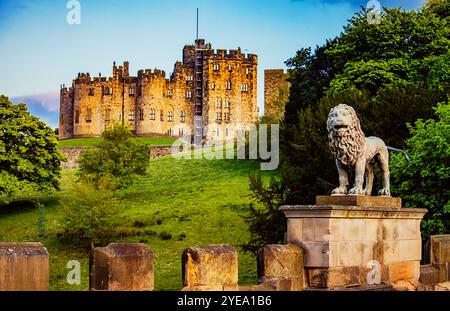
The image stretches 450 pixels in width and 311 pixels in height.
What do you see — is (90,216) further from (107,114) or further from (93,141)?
Answer: (107,114)

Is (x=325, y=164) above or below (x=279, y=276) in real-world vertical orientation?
above

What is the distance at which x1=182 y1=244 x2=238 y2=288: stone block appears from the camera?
10.2 metres

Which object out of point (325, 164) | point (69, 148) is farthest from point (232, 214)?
point (69, 148)

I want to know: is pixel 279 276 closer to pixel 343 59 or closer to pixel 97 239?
pixel 97 239

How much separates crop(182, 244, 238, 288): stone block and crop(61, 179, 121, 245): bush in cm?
3678

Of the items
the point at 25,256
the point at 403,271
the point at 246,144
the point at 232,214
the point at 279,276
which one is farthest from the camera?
the point at 246,144

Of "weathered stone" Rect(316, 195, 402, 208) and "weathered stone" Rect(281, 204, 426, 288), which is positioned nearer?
"weathered stone" Rect(281, 204, 426, 288)

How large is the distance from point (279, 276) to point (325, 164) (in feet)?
66.5

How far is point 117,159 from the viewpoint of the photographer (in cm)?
6369

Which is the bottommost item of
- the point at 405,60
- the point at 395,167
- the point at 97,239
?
the point at 97,239

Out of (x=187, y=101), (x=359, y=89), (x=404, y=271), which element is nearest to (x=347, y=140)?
(x=404, y=271)

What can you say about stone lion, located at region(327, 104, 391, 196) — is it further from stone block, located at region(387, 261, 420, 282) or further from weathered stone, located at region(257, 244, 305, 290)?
weathered stone, located at region(257, 244, 305, 290)

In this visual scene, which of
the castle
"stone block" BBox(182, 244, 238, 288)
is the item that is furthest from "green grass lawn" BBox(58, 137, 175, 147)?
"stone block" BBox(182, 244, 238, 288)

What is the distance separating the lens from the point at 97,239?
47.8m
